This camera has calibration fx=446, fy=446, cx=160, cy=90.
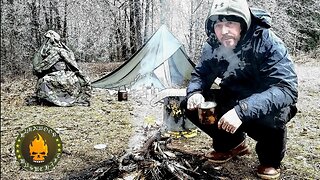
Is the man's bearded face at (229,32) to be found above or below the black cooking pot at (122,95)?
above

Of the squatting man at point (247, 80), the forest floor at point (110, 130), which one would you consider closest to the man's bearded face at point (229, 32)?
the squatting man at point (247, 80)

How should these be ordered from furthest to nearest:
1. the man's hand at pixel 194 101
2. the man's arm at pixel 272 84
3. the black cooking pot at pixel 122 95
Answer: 1. the black cooking pot at pixel 122 95
2. the man's hand at pixel 194 101
3. the man's arm at pixel 272 84

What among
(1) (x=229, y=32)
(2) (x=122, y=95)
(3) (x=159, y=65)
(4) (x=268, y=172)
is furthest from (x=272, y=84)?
(2) (x=122, y=95)

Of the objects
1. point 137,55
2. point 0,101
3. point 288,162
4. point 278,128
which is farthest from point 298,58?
point 0,101

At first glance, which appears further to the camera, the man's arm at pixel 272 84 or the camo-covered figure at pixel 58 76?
the camo-covered figure at pixel 58 76

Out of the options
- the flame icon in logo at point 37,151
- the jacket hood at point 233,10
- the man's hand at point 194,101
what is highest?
the jacket hood at point 233,10

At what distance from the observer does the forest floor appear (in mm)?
1332

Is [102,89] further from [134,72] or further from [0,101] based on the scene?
[0,101]

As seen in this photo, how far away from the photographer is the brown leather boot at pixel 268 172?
1.28 m

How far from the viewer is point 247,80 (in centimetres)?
121

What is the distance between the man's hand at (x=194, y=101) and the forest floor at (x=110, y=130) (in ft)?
0.79

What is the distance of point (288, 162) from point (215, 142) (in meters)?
0.23

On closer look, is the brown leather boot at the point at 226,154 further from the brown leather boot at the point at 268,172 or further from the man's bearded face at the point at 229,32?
the man's bearded face at the point at 229,32

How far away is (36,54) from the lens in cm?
142
